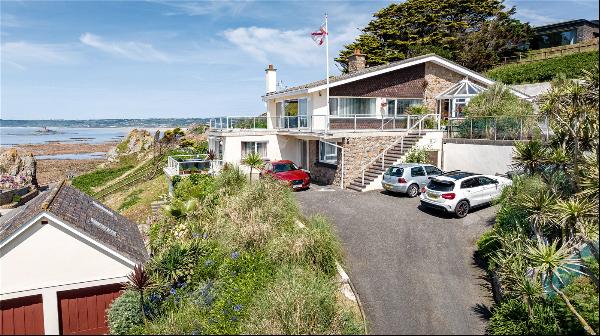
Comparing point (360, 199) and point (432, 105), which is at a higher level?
point (432, 105)

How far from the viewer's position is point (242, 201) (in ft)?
48.5

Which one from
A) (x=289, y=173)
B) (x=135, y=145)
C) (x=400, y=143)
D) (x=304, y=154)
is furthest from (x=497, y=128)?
(x=135, y=145)

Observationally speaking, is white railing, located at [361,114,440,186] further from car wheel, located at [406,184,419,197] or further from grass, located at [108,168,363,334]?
grass, located at [108,168,363,334]

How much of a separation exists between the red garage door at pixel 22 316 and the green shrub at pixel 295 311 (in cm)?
649

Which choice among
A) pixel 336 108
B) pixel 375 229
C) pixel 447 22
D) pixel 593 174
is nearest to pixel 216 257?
pixel 375 229

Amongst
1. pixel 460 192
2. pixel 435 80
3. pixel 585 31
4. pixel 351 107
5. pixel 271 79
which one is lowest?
pixel 460 192

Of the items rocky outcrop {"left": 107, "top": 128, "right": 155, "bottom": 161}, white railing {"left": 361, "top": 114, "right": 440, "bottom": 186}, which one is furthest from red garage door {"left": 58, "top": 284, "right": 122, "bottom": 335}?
rocky outcrop {"left": 107, "top": 128, "right": 155, "bottom": 161}

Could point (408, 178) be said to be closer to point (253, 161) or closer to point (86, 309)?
point (253, 161)

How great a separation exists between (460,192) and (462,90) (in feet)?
43.9

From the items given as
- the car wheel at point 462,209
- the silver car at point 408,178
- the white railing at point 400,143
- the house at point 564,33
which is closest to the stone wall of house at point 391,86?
the white railing at point 400,143

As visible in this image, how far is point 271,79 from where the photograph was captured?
31.5 metres

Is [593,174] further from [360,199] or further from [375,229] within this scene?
[360,199]

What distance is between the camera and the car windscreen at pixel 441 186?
16.2m

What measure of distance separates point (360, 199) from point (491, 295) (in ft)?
28.0
